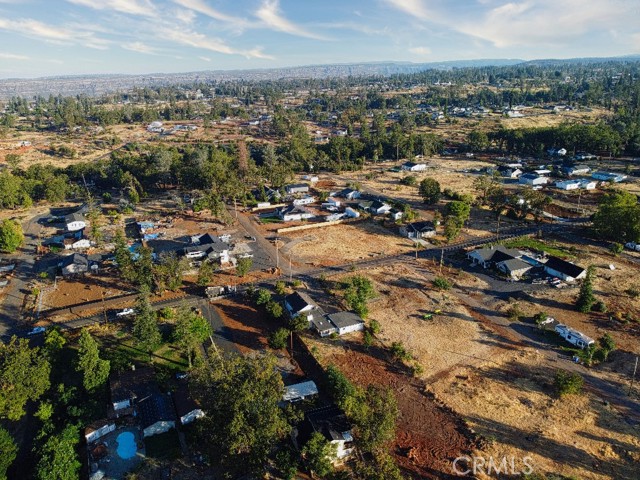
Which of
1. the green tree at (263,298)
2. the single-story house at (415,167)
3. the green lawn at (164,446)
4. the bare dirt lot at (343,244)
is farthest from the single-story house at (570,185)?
the green lawn at (164,446)

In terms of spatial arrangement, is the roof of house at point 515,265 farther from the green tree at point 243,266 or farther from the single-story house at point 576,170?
the single-story house at point 576,170

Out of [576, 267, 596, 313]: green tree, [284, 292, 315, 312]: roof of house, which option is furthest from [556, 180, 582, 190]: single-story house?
[284, 292, 315, 312]: roof of house

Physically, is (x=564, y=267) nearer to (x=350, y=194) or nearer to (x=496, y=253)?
(x=496, y=253)

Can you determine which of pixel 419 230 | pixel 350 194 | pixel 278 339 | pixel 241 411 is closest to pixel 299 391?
pixel 278 339

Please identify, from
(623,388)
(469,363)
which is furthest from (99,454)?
(623,388)

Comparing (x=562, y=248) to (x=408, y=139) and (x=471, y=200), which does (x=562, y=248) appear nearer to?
(x=471, y=200)

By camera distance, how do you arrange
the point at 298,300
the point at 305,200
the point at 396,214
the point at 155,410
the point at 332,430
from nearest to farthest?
1. the point at 332,430
2. the point at 155,410
3. the point at 298,300
4. the point at 396,214
5. the point at 305,200

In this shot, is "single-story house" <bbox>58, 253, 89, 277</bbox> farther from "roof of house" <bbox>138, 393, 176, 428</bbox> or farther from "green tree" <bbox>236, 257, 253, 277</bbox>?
"roof of house" <bbox>138, 393, 176, 428</bbox>
